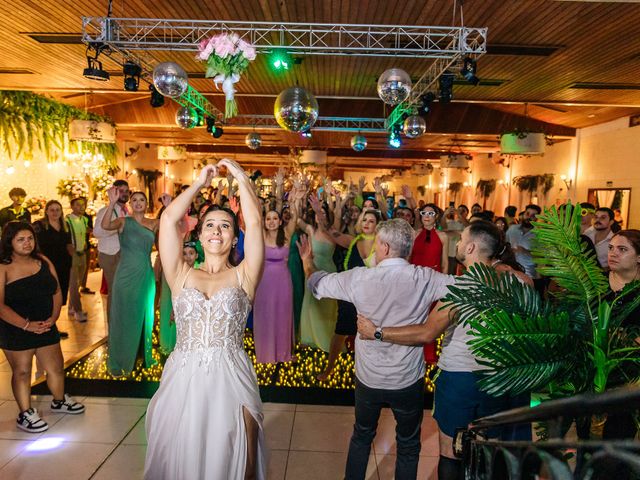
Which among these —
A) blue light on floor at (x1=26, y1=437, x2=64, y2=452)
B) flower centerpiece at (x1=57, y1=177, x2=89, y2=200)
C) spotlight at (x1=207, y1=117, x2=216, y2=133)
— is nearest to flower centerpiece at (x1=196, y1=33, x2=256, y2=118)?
blue light on floor at (x1=26, y1=437, x2=64, y2=452)

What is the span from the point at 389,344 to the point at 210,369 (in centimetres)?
87

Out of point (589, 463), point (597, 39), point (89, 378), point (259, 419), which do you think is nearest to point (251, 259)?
point (259, 419)

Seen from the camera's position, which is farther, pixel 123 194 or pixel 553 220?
pixel 123 194

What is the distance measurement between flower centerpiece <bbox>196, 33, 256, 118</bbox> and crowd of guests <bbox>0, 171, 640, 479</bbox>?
0.88m

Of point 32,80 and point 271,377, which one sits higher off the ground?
point 32,80

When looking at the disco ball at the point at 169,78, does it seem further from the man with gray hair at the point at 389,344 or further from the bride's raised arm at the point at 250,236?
the man with gray hair at the point at 389,344

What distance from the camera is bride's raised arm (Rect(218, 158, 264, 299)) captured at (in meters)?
2.23

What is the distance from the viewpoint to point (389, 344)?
2.39 m

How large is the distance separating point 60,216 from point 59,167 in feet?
21.8

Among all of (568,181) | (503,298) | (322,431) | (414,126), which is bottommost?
(322,431)

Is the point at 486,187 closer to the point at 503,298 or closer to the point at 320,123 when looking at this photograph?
the point at 320,123

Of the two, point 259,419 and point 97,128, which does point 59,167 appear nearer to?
point 97,128

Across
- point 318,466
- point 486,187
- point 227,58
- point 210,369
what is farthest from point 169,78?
point 486,187

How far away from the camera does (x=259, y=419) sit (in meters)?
2.18
